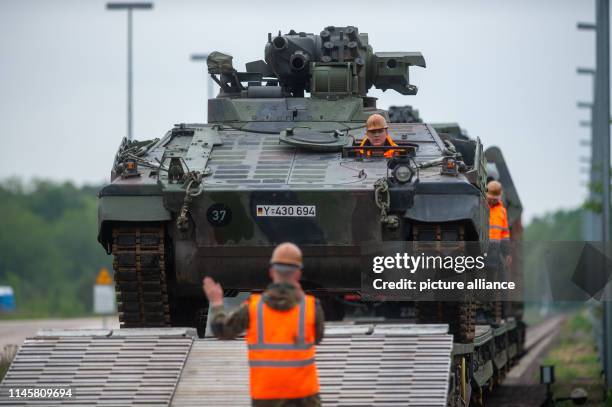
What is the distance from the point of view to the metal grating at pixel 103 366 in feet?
43.0

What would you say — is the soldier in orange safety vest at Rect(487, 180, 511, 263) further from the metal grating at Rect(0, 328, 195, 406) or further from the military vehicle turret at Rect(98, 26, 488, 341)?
the metal grating at Rect(0, 328, 195, 406)

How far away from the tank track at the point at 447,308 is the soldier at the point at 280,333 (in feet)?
17.8

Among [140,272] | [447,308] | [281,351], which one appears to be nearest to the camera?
[281,351]

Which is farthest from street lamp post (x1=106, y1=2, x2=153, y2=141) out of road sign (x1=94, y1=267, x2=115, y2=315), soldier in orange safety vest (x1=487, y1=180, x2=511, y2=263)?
soldier in orange safety vest (x1=487, y1=180, x2=511, y2=263)

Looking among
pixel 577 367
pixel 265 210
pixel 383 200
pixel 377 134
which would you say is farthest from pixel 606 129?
pixel 265 210

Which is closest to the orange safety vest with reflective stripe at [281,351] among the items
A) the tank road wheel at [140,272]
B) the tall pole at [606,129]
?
the tank road wheel at [140,272]

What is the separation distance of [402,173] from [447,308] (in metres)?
1.51

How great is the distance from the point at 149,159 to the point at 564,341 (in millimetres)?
31675

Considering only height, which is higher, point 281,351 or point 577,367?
point 281,351

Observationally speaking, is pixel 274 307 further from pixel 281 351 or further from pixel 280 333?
pixel 281 351

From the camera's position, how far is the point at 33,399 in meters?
13.1

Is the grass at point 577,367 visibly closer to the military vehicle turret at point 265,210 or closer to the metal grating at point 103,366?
the military vehicle turret at point 265,210

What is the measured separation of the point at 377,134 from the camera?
55.8ft

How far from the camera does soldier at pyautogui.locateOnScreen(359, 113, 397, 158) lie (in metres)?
16.9
